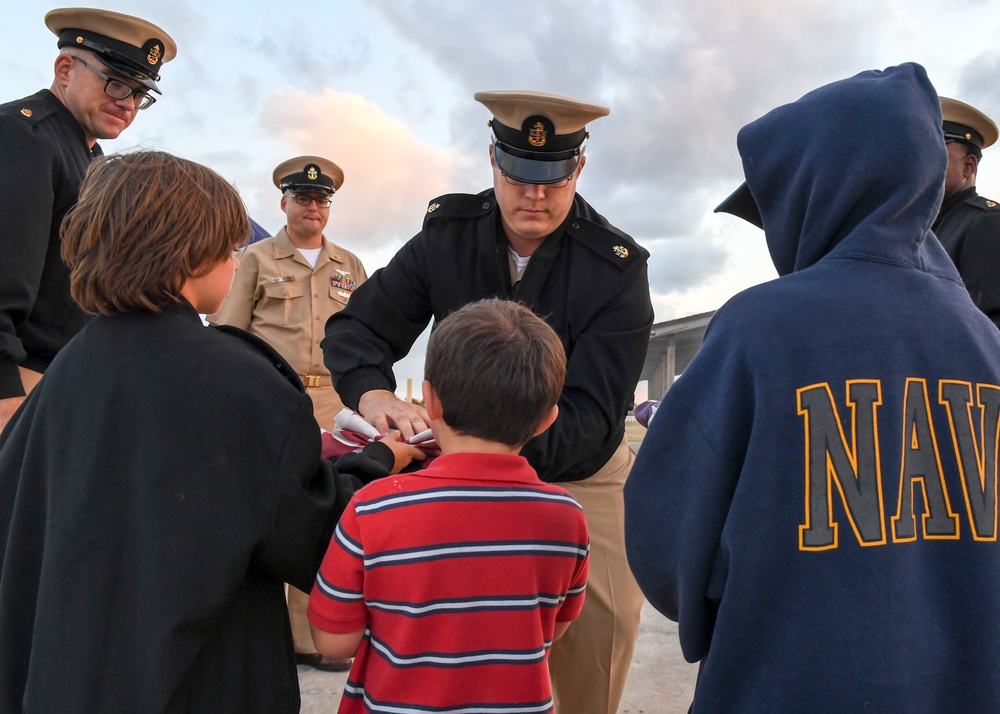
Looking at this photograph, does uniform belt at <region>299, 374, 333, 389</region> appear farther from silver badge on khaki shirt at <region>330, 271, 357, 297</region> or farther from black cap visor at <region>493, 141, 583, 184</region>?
black cap visor at <region>493, 141, 583, 184</region>

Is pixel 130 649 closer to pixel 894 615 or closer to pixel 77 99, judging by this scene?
pixel 894 615

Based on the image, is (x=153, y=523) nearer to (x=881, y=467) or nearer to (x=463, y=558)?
(x=463, y=558)

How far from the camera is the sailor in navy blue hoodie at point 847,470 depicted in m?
1.33

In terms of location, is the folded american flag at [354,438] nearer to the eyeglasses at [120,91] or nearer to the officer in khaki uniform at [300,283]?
the eyeglasses at [120,91]

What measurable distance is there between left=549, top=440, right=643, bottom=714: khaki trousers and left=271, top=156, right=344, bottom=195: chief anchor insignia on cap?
10.7 feet

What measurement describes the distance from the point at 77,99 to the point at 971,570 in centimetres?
312

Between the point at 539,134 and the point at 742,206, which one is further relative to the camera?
the point at 539,134

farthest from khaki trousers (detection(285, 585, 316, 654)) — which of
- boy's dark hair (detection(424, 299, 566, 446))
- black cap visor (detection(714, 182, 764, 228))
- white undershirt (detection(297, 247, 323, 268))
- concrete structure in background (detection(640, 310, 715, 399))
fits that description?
concrete structure in background (detection(640, 310, 715, 399))

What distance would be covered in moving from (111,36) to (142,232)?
192 cm

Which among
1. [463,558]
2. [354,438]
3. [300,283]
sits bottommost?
[463,558]

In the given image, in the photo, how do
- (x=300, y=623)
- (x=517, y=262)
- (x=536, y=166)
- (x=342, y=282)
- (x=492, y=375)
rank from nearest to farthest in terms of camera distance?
(x=492, y=375) < (x=536, y=166) < (x=517, y=262) < (x=300, y=623) < (x=342, y=282)

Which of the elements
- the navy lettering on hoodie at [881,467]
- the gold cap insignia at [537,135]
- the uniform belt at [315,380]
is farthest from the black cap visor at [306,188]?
the navy lettering on hoodie at [881,467]

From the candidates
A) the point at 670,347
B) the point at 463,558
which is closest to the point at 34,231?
the point at 463,558

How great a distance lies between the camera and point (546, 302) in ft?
8.39
